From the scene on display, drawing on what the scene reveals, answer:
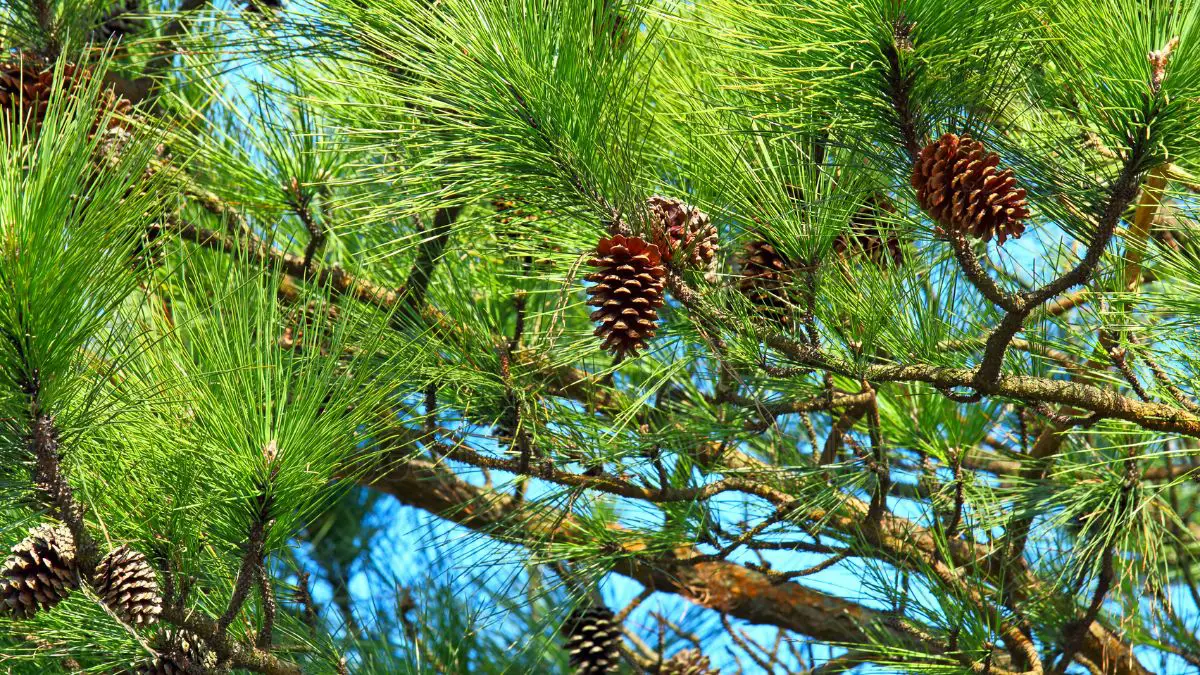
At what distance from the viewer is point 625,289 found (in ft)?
2.84

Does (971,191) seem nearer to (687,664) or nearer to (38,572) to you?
(38,572)

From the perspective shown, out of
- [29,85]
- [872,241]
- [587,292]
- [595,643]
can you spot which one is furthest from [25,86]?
[595,643]

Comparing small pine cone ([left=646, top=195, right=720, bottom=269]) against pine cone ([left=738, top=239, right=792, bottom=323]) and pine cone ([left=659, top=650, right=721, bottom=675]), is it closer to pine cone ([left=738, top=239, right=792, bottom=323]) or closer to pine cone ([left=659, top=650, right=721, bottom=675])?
pine cone ([left=738, top=239, right=792, bottom=323])

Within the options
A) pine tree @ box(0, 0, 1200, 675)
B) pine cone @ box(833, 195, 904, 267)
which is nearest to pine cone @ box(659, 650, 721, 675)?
pine tree @ box(0, 0, 1200, 675)

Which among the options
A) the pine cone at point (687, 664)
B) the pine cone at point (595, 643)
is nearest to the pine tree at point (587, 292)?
the pine cone at point (595, 643)

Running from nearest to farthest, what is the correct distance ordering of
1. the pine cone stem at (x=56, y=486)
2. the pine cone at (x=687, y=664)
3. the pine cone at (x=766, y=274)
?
1. the pine cone stem at (x=56, y=486)
2. the pine cone at (x=766, y=274)
3. the pine cone at (x=687, y=664)

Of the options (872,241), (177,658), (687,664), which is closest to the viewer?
(177,658)

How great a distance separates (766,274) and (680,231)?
153mm

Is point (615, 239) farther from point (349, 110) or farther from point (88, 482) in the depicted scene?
point (349, 110)

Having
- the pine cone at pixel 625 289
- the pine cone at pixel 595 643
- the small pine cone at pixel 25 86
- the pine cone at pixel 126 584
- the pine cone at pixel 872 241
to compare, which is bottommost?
the pine cone at pixel 126 584

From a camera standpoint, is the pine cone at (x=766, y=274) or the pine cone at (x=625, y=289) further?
the pine cone at (x=766, y=274)

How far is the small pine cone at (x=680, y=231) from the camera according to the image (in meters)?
0.93

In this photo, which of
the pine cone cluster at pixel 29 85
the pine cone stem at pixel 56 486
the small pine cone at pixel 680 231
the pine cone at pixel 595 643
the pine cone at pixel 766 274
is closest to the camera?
the pine cone stem at pixel 56 486

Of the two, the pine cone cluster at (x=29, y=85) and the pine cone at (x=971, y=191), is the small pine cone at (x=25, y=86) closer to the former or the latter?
the pine cone cluster at (x=29, y=85)
